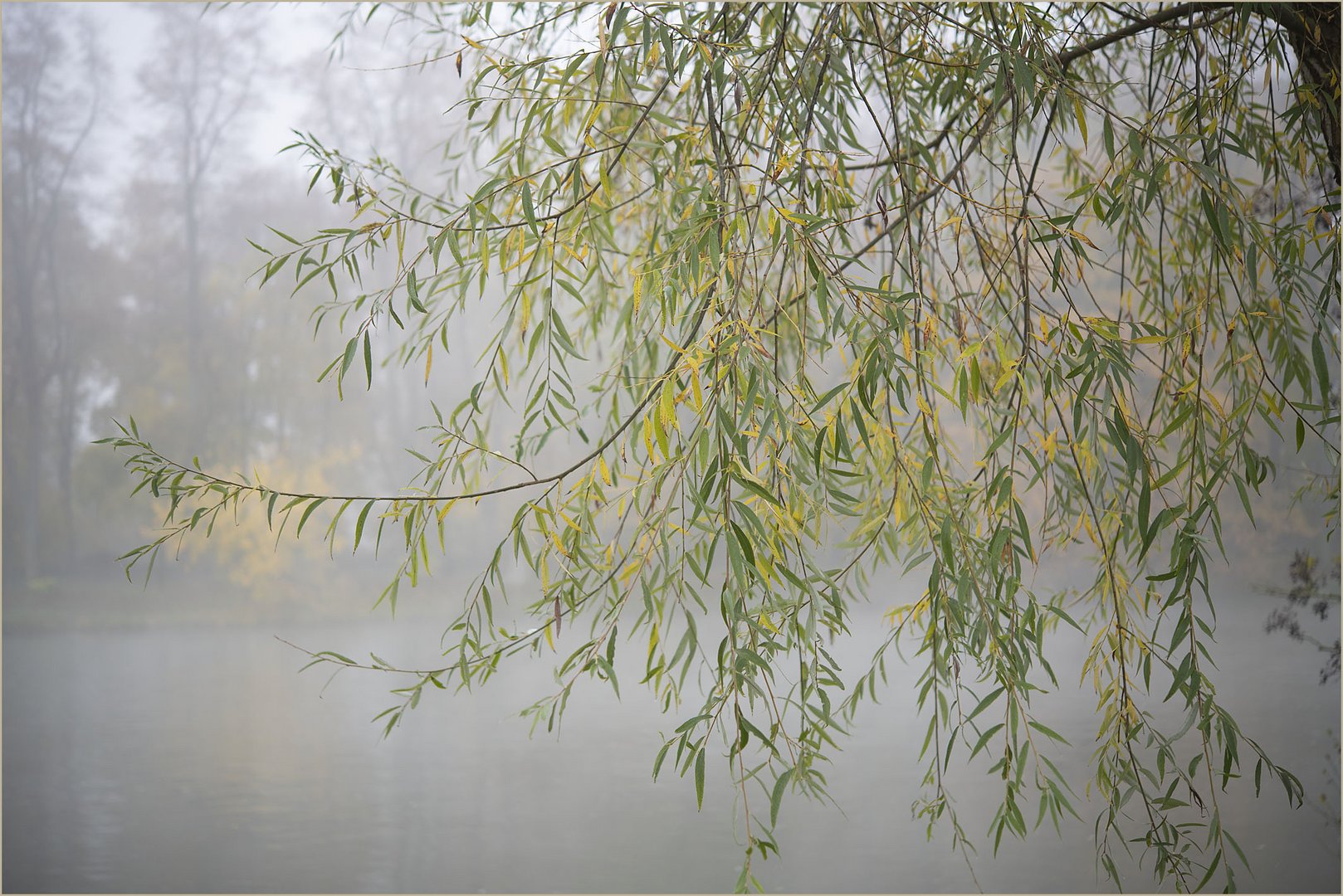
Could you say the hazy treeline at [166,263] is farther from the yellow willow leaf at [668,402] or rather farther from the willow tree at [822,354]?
the yellow willow leaf at [668,402]

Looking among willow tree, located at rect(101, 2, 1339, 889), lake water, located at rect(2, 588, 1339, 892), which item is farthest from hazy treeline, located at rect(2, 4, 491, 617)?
willow tree, located at rect(101, 2, 1339, 889)

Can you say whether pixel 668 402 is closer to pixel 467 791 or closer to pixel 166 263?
pixel 467 791

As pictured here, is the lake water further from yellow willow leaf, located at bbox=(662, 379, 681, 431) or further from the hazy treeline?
yellow willow leaf, located at bbox=(662, 379, 681, 431)

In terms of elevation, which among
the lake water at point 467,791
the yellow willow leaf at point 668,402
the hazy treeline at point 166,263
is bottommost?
the lake water at point 467,791

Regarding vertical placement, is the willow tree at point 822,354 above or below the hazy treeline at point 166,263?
below

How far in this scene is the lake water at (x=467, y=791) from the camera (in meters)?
2.85

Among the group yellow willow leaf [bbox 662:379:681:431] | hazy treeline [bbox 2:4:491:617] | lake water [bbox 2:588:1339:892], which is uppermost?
hazy treeline [bbox 2:4:491:617]

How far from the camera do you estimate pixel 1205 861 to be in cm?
282

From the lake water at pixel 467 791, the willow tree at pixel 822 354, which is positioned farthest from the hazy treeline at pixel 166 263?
the willow tree at pixel 822 354

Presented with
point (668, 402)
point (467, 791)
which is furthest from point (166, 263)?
point (668, 402)

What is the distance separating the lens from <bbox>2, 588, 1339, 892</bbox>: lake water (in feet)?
9.36

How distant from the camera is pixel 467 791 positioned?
11.0 ft

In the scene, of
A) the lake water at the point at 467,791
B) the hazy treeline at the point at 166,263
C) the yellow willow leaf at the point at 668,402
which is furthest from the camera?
the hazy treeline at the point at 166,263

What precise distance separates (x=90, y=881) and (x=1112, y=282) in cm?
467
